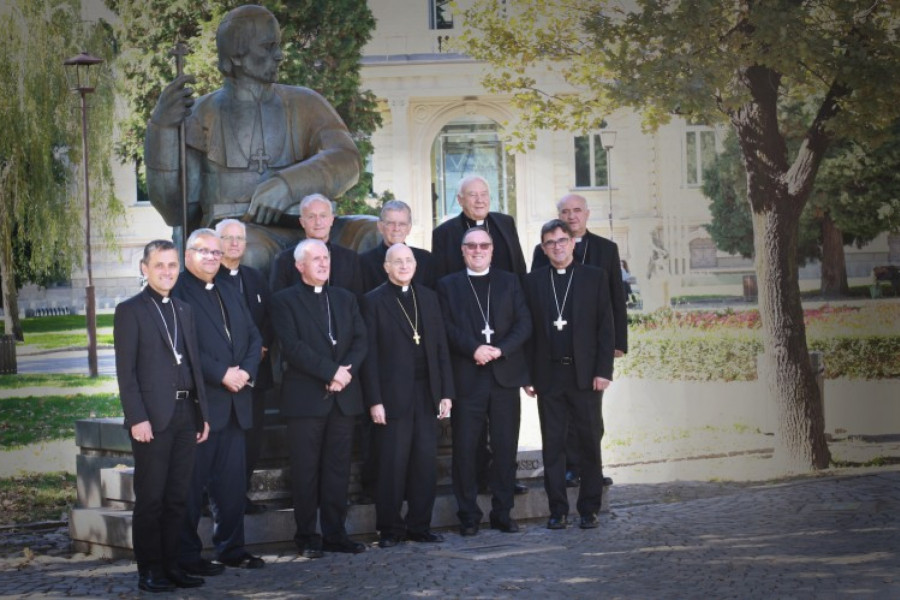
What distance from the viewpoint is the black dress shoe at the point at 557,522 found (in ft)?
21.9

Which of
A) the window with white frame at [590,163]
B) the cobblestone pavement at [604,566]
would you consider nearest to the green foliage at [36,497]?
the cobblestone pavement at [604,566]

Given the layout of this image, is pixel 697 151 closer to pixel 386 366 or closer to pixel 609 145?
pixel 609 145

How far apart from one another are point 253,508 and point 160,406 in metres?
1.12

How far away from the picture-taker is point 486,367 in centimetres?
662

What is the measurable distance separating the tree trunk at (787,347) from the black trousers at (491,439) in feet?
13.1

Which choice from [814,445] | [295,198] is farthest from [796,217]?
[295,198]

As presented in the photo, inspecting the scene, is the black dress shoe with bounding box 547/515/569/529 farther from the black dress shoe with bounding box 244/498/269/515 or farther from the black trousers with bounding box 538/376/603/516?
the black dress shoe with bounding box 244/498/269/515

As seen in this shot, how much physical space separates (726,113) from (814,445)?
2.33 metres

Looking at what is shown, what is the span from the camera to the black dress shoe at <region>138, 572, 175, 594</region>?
5.42 metres

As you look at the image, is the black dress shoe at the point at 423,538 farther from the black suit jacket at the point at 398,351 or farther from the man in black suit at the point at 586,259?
the man in black suit at the point at 586,259

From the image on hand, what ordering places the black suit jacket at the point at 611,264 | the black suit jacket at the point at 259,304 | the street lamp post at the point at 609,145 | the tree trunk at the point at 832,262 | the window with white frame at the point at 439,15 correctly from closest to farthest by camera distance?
the black suit jacket at the point at 259,304 < the black suit jacket at the point at 611,264 < the tree trunk at the point at 832,262 < the street lamp post at the point at 609,145 < the window with white frame at the point at 439,15

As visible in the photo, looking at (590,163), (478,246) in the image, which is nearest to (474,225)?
(478,246)

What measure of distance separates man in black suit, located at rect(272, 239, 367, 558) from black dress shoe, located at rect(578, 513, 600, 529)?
1080 mm

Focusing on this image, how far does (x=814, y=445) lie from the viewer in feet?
34.1
